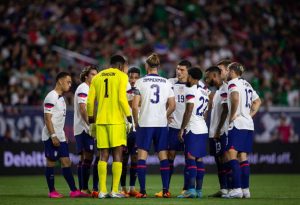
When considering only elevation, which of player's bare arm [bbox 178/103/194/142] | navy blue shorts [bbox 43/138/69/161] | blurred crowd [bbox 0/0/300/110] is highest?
blurred crowd [bbox 0/0/300/110]

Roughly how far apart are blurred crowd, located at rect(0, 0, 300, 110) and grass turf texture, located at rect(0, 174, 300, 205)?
16.9ft

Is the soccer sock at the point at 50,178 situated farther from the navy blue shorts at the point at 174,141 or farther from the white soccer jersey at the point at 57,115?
the navy blue shorts at the point at 174,141

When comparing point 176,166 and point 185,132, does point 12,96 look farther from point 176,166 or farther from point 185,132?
point 185,132

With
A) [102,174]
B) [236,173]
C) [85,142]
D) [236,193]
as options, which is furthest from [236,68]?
[85,142]

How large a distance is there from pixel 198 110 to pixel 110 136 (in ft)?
5.75

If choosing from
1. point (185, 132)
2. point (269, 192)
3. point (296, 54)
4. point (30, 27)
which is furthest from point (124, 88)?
point (296, 54)

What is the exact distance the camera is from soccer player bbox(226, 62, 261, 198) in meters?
15.1

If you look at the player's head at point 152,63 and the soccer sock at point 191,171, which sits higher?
the player's head at point 152,63

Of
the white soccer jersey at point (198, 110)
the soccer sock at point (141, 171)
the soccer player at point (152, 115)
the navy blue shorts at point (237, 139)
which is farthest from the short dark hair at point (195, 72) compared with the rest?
the soccer sock at point (141, 171)

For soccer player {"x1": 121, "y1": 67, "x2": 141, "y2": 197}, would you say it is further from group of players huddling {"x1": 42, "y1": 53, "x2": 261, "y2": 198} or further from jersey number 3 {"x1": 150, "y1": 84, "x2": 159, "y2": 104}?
jersey number 3 {"x1": 150, "y1": 84, "x2": 159, "y2": 104}

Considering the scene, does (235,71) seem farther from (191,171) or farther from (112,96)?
(112,96)

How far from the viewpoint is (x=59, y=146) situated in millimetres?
15461

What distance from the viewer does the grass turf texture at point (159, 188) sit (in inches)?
559

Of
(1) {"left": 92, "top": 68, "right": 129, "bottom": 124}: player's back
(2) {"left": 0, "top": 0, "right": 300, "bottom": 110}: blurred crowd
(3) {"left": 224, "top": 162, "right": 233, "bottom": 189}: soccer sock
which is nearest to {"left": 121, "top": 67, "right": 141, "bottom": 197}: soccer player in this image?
(1) {"left": 92, "top": 68, "right": 129, "bottom": 124}: player's back
